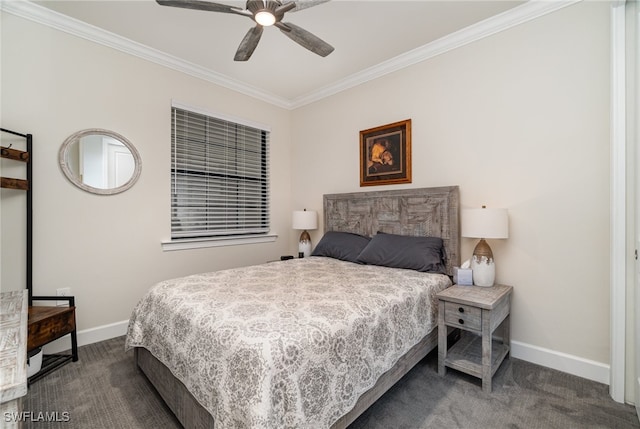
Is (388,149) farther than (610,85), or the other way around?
(388,149)

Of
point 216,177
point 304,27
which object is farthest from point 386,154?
point 216,177

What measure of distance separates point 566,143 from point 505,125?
1.47ft

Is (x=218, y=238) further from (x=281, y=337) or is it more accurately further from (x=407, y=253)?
(x=281, y=337)

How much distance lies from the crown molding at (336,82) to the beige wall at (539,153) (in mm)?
76

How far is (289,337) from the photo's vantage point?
1205 millimetres

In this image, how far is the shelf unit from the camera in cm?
194

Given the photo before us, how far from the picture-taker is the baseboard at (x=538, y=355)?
1996mm

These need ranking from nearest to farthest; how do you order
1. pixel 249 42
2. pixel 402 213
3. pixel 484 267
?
pixel 249 42, pixel 484 267, pixel 402 213

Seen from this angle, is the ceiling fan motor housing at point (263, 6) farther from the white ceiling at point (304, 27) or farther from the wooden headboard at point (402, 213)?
the wooden headboard at point (402, 213)

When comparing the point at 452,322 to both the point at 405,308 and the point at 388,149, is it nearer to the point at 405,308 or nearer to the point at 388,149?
the point at 405,308

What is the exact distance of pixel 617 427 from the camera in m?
1.56

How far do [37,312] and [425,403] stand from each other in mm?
2784

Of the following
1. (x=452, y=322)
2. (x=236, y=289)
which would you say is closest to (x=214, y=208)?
(x=236, y=289)

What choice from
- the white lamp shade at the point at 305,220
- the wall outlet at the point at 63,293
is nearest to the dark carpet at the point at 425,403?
the wall outlet at the point at 63,293
